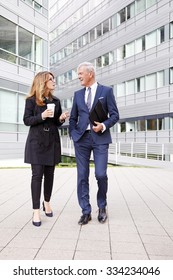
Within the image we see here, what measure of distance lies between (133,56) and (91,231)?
88.2 ft

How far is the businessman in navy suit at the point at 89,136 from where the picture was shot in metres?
→ 5.00

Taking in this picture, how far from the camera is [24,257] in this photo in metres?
3.47

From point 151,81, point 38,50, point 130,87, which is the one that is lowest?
point 130,87

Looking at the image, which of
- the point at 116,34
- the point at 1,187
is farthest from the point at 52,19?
the point at 1,187

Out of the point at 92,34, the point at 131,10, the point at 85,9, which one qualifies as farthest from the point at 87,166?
the point at 85,9

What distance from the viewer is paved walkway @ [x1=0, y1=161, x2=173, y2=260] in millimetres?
3637

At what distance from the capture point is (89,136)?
5020 millimetres

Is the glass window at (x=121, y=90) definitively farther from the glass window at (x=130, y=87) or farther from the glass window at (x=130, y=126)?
the glass window at (x=130, y=126)

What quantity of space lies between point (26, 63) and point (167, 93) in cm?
1099

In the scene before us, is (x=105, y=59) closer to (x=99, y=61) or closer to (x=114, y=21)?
(x=99, y=61)

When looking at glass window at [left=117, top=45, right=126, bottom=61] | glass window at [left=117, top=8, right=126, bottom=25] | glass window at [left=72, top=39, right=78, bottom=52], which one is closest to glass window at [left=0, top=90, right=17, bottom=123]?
glass window at [left=117, top=45, right=126, bottom=61]

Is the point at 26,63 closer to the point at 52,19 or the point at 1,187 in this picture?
the point at 1,187

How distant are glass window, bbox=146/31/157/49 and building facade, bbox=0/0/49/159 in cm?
1006

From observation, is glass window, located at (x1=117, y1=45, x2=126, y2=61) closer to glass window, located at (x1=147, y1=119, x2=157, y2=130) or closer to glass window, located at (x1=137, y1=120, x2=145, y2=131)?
glass window, located at (x1=137, y1=120, x2=145, y2=131)
